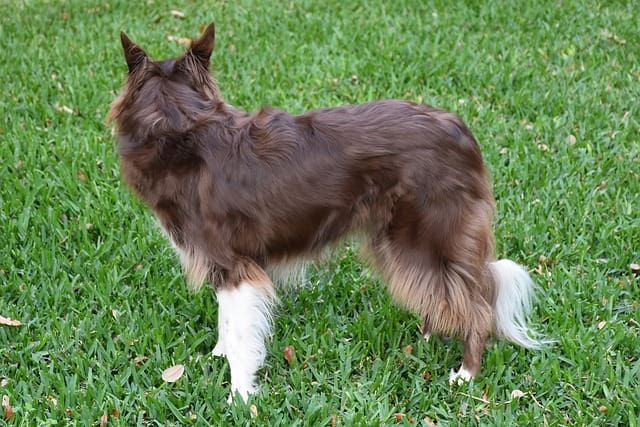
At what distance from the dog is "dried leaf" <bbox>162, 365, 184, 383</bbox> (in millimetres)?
308

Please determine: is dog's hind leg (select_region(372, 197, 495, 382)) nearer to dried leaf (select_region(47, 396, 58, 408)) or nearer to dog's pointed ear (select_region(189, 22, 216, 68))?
dog's pointed ear (select_region(189, 22, 216, 68))

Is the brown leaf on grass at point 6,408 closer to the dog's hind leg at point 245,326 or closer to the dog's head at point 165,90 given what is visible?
the dog's hind leg at point 245,326

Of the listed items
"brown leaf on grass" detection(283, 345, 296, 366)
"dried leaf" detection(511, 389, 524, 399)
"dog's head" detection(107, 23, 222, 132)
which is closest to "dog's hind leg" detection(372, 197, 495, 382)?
"dried leaf" detection(511, 389, 524, 399)

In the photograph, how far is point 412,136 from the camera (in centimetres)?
364

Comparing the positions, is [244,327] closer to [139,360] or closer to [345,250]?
[139,360]

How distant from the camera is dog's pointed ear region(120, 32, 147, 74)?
3701 millimetres

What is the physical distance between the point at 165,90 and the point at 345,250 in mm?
1788

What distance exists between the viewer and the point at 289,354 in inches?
162

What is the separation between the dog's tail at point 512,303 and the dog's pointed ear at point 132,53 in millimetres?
2092

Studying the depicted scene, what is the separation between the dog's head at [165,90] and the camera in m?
3.73

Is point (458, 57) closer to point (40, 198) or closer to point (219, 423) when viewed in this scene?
point (40, 198)

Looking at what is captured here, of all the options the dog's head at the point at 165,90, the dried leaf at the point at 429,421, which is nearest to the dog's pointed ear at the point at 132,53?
the dog's head at the point at 165,90

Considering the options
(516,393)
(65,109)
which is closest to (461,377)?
(516,393)

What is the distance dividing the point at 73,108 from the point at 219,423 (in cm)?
409
